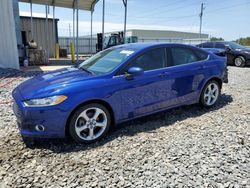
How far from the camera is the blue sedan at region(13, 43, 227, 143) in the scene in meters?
3.32

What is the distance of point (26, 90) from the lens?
3.63m

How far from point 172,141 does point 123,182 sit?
4.03ft

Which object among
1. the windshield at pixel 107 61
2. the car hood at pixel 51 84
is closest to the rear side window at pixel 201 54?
the windshield at pixel 107 61

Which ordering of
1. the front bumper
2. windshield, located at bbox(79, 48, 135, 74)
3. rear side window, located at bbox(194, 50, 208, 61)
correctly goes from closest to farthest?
the front bumper → windshield, located at bbox(79, 48, 135, 74) → rear side window, located at bbox(194, 50, 208, 61)

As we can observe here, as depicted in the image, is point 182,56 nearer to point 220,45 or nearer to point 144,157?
point 144,157

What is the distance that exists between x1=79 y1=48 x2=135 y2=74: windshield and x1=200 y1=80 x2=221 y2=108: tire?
6.26 ft

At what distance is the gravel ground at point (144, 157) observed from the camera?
2.68m

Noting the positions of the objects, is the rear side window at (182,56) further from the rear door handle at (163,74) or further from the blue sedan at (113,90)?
the rear door handle at (163,74)

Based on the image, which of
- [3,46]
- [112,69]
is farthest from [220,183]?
[3,46]

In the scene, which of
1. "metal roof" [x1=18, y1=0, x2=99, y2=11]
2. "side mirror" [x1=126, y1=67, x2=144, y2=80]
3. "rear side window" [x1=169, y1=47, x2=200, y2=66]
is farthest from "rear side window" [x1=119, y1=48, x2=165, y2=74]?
"metal roof" [x1=18, y1=0, x2=99, y2=11]

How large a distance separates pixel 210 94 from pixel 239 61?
31.3ft

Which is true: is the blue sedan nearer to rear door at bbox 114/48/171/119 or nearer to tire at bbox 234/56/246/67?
rear door at bbox 114/48/171/119

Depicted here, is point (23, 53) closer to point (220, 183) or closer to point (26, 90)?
point (26, 90)

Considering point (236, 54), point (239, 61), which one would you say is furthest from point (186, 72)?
point (236, 54)
